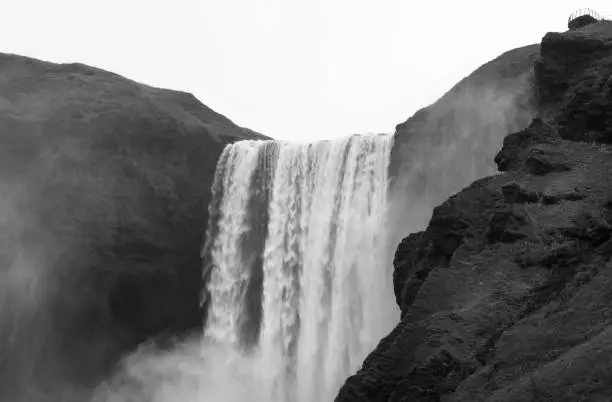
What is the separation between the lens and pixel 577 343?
1634 centimetres

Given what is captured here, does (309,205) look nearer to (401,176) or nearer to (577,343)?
(401,176)

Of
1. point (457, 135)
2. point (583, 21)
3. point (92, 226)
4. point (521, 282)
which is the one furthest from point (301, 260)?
point (521, 282)

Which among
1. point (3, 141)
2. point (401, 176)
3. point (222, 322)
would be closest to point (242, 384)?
point (222, 322)

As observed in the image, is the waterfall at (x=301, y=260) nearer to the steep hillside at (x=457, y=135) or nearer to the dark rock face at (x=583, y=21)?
the steep hillside at (x=457, y=135)

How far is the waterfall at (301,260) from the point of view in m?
40.5

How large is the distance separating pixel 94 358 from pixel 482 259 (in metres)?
29.9

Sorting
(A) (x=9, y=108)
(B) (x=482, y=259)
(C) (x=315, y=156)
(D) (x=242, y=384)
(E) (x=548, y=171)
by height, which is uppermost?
(A) (x=9, y=108)

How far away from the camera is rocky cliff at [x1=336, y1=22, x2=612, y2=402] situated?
16484mm

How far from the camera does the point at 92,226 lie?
1799 inches

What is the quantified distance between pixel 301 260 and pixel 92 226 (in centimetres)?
1154

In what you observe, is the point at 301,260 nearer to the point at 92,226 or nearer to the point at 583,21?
the point at 92,226

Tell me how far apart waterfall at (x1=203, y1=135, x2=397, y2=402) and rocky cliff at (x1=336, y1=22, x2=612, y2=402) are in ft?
46.0

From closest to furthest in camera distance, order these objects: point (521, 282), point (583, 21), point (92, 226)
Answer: point (521, 282) → point (583, 21) → point (92, 226)

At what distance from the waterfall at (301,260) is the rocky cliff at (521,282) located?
A: 14.0 m
